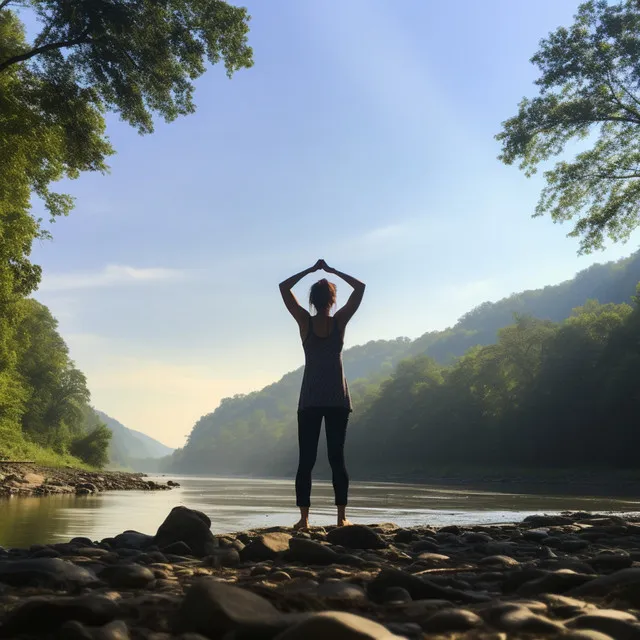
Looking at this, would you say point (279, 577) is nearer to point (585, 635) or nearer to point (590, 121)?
point (585, 635)

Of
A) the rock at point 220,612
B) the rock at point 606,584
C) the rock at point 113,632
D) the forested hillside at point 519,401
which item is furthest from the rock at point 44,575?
the forested hillside at point 519,401

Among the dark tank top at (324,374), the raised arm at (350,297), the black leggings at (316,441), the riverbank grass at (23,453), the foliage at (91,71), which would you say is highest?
the foliage at (91,71)

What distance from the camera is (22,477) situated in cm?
2020

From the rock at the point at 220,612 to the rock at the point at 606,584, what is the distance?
1.54 metres

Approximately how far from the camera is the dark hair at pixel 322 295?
245 inches

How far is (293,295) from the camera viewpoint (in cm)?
646

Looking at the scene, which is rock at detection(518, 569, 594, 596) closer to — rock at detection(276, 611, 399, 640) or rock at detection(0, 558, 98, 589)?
rock at detection(276, 611, 399, 640)

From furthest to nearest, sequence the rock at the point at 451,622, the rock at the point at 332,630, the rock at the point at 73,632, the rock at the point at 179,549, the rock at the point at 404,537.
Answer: the rock at the point at 404,537 → the rock at the point at 179,549 → the rock at the point at 451,622 → the rock at the point at 73,632 → the rock at the point at 332,630

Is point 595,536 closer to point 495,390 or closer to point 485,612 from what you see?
point 485,612

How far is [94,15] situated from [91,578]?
12264 mm

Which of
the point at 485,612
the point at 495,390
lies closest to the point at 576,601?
the point at 485,612

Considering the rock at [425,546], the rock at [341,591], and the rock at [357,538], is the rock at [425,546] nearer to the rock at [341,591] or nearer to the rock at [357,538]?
the rock at [357,538]

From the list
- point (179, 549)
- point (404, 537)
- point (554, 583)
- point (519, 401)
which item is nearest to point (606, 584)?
point (554, 583)

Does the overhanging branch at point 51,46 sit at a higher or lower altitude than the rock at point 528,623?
A: higher
